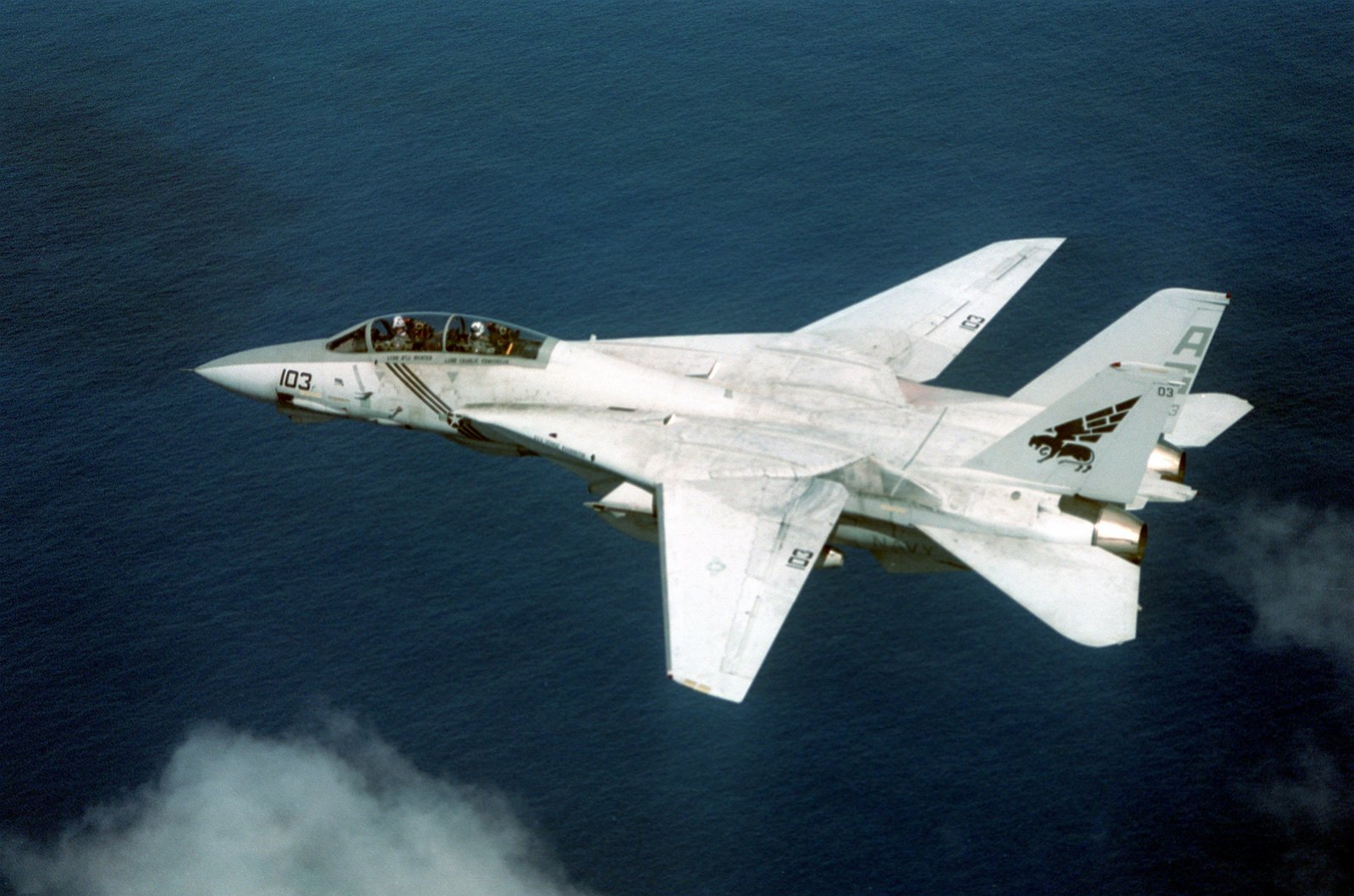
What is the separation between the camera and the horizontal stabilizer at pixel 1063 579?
42531 millimetres

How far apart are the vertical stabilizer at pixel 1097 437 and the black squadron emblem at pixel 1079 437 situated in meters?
0.03

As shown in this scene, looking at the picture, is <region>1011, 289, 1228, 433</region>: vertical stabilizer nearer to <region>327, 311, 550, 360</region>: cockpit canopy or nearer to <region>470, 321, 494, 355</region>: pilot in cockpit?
<region>327, 311, 550, 360</region>: cockpit canopy

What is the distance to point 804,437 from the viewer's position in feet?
159

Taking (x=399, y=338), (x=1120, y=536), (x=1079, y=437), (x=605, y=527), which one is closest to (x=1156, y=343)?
(x=1079, y=437)

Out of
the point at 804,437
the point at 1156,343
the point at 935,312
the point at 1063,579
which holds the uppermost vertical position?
the point at 1156,343

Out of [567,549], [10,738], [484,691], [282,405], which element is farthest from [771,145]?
[10,738]

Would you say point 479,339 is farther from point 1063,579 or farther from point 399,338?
point 1063,579

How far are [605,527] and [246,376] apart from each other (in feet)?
87.6

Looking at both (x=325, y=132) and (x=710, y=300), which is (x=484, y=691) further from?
(x=325, y=132)

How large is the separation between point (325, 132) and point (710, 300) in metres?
38.8

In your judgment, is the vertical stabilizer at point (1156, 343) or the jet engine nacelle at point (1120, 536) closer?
the jet engine nacelle at point (1120, 536)

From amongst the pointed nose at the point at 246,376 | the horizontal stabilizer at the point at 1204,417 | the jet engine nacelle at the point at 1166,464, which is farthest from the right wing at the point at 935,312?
the pointed nose at the point at 246,376

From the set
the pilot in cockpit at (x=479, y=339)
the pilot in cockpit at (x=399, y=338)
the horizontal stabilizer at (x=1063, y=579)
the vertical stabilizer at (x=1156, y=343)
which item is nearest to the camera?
the horizontal stabilizer at (x=1063, y=579)

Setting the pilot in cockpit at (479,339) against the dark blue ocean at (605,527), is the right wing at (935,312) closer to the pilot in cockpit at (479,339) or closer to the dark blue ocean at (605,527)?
the pilot in cockpit at (479,339)
